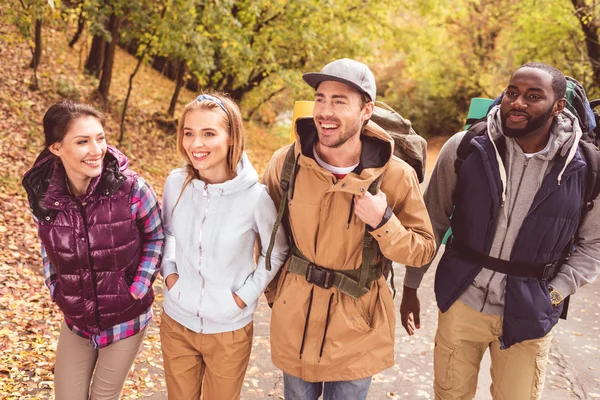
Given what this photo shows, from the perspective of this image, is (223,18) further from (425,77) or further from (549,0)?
(425,77)

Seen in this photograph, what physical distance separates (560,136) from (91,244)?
2.78 m

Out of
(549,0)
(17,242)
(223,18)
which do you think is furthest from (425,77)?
(17,242)

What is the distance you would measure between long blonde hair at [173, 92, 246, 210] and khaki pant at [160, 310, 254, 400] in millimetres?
825

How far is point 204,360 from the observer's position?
117 inches

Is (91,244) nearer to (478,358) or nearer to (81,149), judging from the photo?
(81,149)

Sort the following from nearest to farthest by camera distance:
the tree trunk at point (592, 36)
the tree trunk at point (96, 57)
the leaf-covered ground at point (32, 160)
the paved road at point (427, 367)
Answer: the leaf-covered ground at point (32, 160)
the paved road at point (427, 367)
the tree trunk at point (592, 36)
the tree trunk at point (96, 57)

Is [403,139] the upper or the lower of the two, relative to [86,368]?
upper

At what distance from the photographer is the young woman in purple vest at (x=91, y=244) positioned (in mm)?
2756

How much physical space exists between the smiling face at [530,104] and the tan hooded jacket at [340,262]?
68cm

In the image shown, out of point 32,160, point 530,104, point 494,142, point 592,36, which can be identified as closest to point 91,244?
point 494,142

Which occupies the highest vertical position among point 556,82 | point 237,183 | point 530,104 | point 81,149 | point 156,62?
point 156,62

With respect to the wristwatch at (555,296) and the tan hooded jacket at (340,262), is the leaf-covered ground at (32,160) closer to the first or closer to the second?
the tan hooded jacket at (340,262)

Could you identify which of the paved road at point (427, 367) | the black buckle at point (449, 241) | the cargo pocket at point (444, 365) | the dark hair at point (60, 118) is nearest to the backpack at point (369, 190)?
the black buckle at point (449, 241)

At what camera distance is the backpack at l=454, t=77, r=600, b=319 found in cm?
286
